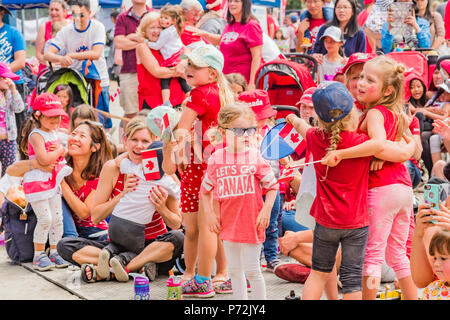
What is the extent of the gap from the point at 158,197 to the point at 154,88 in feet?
8.36

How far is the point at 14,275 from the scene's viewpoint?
543 centimetres

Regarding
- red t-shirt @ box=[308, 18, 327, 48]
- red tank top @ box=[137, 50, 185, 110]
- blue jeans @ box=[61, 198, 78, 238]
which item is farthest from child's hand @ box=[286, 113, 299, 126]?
red t-shirt @ box=[308, 18, 327, 48]

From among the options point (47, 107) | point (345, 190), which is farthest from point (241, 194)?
point (47, 107)

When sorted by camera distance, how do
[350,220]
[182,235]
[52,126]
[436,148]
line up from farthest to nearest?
1. [436,148]
2. [52,126]
3. [182,235]
4. [350,220]

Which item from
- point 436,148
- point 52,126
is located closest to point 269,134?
point 52,126

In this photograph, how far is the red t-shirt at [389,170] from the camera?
4.03m

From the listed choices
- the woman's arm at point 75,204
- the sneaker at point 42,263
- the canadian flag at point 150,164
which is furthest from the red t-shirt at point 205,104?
the sneaker at point 42,263

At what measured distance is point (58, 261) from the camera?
5613mm

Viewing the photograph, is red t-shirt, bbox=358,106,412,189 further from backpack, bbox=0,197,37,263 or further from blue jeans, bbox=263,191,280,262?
backpack, bbox=0,197,37,263

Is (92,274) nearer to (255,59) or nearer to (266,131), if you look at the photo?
(266,131)

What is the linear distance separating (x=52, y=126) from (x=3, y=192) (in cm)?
71

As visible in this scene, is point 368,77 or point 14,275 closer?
point 368,77

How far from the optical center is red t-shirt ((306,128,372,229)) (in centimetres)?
388

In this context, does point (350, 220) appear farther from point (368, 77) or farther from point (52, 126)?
point (52, 126)
